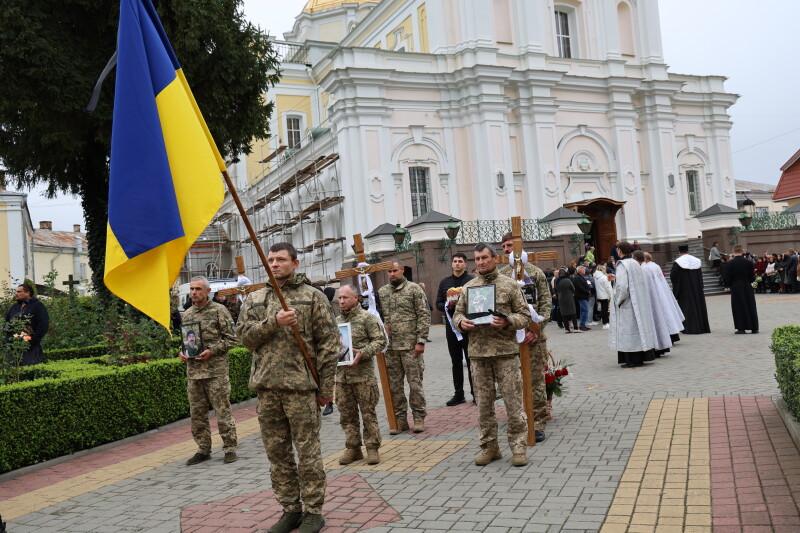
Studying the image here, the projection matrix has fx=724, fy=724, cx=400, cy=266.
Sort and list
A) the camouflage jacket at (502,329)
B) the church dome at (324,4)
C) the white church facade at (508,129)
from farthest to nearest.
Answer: the church dome at (324,4)
the white church facade at (508,129)
the camouflage jacket at (502,329)

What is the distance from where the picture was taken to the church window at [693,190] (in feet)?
119

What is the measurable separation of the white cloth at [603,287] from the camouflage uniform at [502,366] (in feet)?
42.8

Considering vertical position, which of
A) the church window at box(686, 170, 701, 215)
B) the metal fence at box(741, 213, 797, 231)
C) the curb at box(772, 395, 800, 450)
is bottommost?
the curb at box(772, 395, 800, 450)

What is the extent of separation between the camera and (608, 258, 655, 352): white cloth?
1182cm

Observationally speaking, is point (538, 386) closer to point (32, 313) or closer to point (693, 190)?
point (32, 313)

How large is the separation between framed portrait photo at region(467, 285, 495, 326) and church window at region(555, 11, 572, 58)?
30363 millimetres

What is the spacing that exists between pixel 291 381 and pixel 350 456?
85.7 inches

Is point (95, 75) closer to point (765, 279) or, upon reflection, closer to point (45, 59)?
point (45, 59)

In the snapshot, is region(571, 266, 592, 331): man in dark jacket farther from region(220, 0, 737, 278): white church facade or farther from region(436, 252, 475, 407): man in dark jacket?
region(436, 252, 475, 407): man in dark jacket

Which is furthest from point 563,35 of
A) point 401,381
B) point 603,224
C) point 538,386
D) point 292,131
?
point 538,386

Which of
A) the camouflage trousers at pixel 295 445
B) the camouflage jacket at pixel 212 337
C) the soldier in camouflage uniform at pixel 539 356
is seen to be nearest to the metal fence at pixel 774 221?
the soldier in camouflage uniform at pixel 539 356

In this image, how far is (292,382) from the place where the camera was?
514 centimetres

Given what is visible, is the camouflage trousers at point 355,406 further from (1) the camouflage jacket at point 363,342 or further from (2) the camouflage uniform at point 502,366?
(2) the camouflage uniform at point 502,366

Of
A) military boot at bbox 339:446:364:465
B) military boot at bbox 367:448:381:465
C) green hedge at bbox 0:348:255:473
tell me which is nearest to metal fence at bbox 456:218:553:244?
green hedge at bbox 0:348:255:473
